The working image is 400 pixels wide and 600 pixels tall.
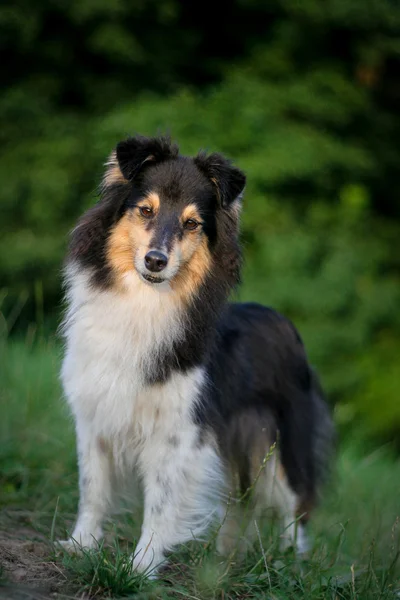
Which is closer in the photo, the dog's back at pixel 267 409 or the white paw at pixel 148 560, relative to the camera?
the white paw at pixel 148 560

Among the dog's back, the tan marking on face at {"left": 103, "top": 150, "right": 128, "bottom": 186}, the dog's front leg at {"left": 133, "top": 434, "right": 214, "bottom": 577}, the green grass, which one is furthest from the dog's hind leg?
the tan marking on face at {"left": 103, "top": 150, "right": 128, "bottom": 186}

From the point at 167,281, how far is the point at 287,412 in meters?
1.21

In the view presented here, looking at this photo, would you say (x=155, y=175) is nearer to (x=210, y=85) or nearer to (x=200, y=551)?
(x=200, y=551)

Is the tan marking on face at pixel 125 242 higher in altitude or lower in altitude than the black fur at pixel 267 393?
higher

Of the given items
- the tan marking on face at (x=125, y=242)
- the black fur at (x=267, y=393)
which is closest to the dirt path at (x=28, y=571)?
the black fur at (x=267, y=393)

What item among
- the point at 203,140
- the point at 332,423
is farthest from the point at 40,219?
the point at 332,423

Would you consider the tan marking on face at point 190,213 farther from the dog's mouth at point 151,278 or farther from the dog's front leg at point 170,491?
the dog's front leg at point 170,491

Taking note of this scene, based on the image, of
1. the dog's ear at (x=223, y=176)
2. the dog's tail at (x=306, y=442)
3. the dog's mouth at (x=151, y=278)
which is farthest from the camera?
the dog's tail at (x=306, y=442)

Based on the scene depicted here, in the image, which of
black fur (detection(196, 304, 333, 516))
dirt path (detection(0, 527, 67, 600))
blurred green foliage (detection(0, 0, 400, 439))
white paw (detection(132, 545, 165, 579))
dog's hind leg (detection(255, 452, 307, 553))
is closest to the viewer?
dirt path (detection(0, 527, 67, 600))

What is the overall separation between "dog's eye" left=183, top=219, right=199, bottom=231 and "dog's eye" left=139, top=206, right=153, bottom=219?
0.17 m

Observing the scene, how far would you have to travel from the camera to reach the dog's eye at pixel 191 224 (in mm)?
3803

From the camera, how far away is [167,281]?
3.76 meters

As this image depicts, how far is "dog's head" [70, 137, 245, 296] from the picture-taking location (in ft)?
12.1

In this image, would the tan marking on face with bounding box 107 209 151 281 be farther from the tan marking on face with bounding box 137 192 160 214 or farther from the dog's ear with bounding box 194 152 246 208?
the dog's ear with bounding box 194 152 246 208
